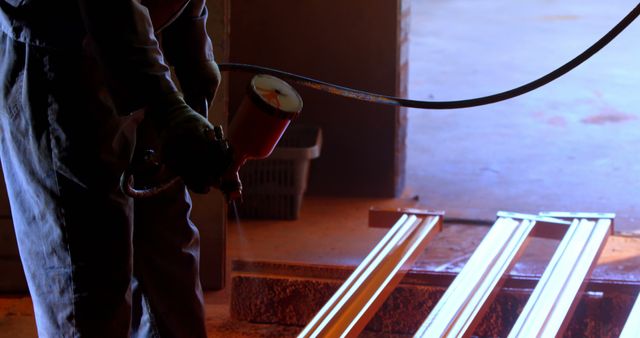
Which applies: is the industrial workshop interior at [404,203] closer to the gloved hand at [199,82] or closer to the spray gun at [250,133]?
the spray gun at [250,133]

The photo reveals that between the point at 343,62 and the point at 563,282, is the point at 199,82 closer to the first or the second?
the point at 563,282

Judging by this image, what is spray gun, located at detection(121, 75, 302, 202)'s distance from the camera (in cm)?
170

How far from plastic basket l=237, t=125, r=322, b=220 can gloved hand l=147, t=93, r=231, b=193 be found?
185cm

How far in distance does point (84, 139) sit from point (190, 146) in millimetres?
263

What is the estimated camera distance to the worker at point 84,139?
1.66 meters

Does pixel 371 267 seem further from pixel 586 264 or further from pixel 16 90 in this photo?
pixel 16 90

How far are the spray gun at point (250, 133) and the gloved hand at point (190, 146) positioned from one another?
0.08ft

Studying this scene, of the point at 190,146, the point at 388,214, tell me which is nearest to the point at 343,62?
the point at 388,214

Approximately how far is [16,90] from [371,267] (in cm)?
105

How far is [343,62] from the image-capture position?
3781mm

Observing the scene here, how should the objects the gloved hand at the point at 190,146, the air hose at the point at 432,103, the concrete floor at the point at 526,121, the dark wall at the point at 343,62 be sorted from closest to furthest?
the gloved hand at the point at 190,146 < the air hose at the point at 432,103 < the dark wall at the point at 343,62 < the concrete floor at the point at 526,121

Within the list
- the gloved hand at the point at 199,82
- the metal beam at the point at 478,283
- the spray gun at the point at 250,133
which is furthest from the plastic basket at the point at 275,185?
the spray gun at the point at 250,133

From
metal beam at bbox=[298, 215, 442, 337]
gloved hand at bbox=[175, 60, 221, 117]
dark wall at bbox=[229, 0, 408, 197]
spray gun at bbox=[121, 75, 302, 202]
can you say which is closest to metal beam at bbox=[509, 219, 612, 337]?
metal beam at bbox=[298, 215, 442, 337]

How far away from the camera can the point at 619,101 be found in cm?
575
